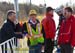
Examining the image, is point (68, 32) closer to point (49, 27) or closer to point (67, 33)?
point (67, 33)

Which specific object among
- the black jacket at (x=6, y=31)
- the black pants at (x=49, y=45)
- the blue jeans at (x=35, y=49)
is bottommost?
the black pants at (x=49, y=45)

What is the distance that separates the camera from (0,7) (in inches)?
1708

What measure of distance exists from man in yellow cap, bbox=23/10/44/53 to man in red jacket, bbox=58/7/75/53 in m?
0.63

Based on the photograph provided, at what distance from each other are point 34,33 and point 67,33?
80cm

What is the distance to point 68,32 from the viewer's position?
260 inches

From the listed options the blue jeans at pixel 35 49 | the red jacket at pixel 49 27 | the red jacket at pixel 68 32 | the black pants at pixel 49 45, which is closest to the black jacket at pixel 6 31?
the blue jeans at pixel 35 49

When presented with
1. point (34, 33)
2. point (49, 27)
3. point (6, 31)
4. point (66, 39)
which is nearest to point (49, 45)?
point (49, 27)

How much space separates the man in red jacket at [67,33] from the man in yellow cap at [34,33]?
63 cm

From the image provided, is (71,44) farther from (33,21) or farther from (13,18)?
(13,18)

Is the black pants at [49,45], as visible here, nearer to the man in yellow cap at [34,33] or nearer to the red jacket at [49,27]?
the red jacket at [49,27]

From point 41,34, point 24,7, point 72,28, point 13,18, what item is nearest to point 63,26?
point 72,28

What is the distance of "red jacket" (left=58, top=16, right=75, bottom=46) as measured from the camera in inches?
257

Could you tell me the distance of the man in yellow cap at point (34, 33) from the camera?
6.28 meters

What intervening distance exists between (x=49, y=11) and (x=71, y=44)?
1629 millimetres
